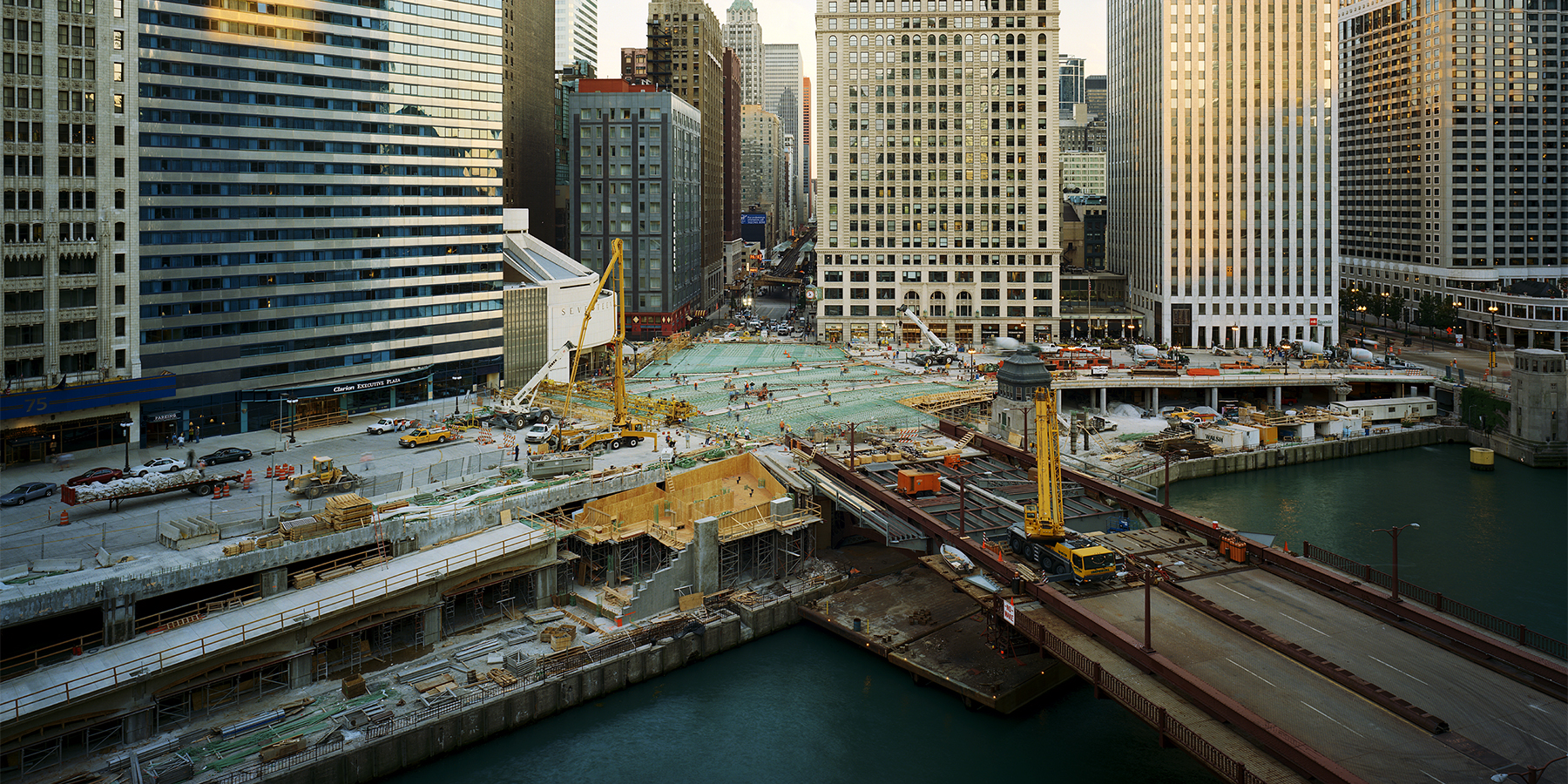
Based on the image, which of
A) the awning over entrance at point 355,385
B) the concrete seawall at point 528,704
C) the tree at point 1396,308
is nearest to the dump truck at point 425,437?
the awning over entrance at point 355,385

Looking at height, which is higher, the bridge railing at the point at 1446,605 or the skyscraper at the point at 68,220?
the skyscraper at the point at 68,220

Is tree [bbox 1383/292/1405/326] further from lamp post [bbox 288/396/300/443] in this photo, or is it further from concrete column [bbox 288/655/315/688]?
concrete column [bbox 288/655/315/688]

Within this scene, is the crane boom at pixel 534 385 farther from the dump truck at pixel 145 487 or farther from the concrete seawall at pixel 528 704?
the concrete seawall at pixel 528 704

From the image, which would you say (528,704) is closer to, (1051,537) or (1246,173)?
(1051,537)

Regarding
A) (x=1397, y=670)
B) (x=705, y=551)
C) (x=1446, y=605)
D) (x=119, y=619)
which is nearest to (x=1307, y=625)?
(x=1397, y=670)

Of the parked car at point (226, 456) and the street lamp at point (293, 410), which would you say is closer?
the parked car at point (226, 456)

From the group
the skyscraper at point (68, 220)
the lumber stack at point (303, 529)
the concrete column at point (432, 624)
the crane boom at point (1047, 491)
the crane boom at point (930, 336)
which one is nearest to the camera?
the crane boom at point (1047, 491)
